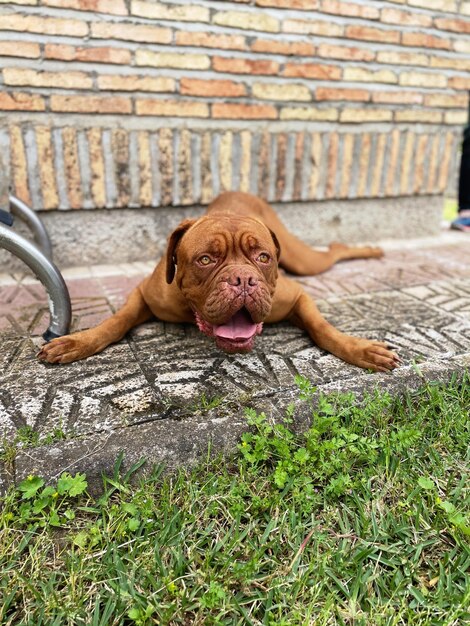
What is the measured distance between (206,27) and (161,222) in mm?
1586

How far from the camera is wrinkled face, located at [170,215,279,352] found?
7.05ft

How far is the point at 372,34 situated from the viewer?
15.0 feet

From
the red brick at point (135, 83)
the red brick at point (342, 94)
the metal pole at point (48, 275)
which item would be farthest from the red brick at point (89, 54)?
the metal pole at point (48, 275)

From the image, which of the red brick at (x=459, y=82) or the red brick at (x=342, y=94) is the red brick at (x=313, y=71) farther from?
the red brick at (x=459, y=82)

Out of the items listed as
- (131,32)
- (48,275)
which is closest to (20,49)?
(131,32)

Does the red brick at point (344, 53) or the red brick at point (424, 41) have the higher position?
the red brick at point (424, 41)

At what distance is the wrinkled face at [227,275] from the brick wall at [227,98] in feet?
6.31

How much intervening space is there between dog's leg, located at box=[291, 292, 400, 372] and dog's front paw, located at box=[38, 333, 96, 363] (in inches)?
45.5

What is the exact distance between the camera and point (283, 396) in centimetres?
214

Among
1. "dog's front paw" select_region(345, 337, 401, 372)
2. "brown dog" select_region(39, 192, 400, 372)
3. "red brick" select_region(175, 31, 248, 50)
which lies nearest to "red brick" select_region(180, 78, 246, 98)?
"red brick" select_region(175, 31, 248, 50)

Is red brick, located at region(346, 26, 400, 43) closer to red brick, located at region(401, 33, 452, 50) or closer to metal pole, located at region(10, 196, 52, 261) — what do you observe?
red brick, located at region(401, 33, 452, 50)

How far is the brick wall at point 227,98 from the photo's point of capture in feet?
11.9

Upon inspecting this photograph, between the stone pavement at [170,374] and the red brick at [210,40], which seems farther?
A: the red brick at [210,40]

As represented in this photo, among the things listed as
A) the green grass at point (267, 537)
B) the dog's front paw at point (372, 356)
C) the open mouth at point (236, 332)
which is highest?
the open mouth at point (236, 332)
